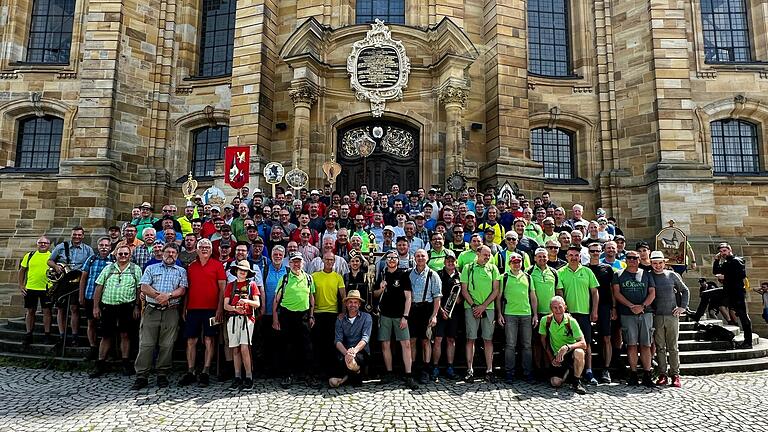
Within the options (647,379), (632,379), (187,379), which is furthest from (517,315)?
(187,379)

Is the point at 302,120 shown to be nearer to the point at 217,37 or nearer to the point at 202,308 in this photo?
the point at 217,37

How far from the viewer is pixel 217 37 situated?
57.4ft

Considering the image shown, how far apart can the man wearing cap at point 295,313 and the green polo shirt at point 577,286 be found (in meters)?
3.46

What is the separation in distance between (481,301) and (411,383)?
4.73 ft

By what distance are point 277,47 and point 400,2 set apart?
13.6 feet

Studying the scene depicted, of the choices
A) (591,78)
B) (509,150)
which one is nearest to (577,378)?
(509,150)

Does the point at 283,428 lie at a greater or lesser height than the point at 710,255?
lesser

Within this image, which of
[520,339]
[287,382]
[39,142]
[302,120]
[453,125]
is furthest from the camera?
[39,142]

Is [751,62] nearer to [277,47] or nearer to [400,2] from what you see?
[400,2]

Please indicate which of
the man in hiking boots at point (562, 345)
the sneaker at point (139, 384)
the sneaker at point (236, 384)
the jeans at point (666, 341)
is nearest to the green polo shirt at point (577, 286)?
the man in hiking boots at point (562, 345)

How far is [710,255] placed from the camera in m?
13.5

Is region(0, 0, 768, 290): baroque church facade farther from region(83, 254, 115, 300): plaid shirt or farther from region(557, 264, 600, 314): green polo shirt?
region(557, 264, 600, 314): green polo shirt

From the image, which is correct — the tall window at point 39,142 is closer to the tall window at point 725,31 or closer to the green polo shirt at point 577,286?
the green polo shirt at point 577,286

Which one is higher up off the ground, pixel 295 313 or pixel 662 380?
pixel 295 313
